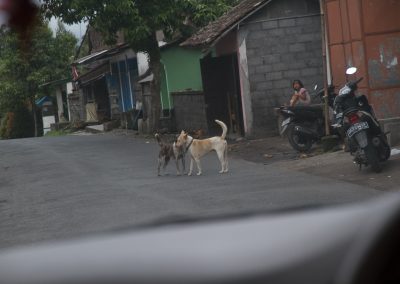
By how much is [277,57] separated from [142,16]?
17.4 ft

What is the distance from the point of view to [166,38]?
24.3 meters

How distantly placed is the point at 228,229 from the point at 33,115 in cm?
4966

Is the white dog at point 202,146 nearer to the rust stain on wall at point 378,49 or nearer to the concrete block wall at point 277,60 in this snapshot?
the rust stain on wall at point 378,49

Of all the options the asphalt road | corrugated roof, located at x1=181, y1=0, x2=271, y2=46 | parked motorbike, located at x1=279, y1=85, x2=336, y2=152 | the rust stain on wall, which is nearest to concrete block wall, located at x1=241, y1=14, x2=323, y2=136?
corrugated roof, located at x1=181, y1=0, x2=271, y2=46

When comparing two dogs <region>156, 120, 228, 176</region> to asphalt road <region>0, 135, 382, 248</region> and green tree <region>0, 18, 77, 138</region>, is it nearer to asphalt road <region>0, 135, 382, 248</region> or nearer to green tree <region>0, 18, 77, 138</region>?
asphalt road <region>0, 135, 382, 248</region>

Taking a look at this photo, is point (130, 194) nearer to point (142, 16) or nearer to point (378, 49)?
point (378, 49)

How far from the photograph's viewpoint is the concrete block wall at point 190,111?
22.1 m

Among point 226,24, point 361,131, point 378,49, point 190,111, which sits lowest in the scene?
point 361,131

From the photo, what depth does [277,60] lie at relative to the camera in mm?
19062

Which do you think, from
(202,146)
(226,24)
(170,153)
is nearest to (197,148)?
(202,146)

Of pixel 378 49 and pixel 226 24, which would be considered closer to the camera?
pixel 378 49

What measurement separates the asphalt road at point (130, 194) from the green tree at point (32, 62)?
1064 inches

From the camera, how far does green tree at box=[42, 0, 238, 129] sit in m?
21.7

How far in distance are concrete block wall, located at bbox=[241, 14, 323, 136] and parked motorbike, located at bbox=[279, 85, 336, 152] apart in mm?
3679
